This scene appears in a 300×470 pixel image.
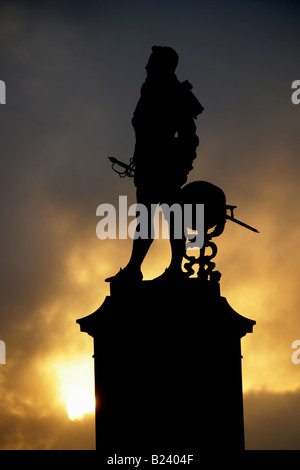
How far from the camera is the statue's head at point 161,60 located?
85.1 ft

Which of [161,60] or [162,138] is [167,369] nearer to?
[162,138]

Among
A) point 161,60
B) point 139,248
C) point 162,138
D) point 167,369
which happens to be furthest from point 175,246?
point 161,60

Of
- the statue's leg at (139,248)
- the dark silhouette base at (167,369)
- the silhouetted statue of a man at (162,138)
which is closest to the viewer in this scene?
the dark silhouette base at (167,369)

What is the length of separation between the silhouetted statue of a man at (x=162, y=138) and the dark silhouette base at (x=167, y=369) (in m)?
0.82

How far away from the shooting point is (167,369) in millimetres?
25156

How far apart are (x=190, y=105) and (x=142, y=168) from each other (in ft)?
5.30

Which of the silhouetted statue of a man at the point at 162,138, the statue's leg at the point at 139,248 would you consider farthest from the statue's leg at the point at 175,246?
the statue's leg at the point at 139,248

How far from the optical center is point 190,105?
2611 centimetres

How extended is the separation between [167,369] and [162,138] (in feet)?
15.4

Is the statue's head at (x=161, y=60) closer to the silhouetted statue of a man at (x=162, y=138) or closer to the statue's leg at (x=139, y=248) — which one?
the silhouetted statue of a man at (x=162, y=138)

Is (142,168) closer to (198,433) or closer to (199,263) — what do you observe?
(199,263)

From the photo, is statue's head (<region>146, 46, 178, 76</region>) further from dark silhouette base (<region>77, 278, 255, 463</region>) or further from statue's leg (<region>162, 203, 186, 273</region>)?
dark silhouette base (<region>77, 278, 255, 463</region>)

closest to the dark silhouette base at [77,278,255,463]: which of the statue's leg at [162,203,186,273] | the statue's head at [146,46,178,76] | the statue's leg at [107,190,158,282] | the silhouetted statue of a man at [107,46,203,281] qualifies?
the statue's leg at [107,190,158,282]

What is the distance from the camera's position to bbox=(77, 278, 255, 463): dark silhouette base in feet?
81.8
